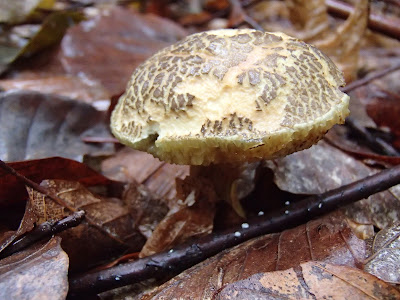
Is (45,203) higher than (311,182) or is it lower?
higher

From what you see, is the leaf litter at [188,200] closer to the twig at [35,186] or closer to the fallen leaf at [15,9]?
the twig at [35,186]

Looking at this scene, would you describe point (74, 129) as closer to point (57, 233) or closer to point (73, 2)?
point (57, 233)

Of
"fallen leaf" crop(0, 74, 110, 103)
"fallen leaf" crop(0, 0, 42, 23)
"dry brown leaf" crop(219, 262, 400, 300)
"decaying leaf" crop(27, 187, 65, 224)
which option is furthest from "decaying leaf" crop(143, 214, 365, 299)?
"fallen leaf" crop(0, 0, 42, 23)

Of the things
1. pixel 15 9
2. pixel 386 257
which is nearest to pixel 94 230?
pixel 386 257

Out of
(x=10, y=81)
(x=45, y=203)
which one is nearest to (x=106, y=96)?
(x=10, y=81)

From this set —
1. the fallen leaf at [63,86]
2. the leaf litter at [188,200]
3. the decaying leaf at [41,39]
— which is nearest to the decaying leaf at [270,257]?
the leaf litter at [188,200]

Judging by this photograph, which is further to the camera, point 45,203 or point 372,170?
point 372,170

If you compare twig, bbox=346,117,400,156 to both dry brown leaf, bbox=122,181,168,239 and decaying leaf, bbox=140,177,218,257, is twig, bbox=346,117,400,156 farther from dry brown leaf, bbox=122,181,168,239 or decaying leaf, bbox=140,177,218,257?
dry brown leaf, bbox=122,181,168,239
